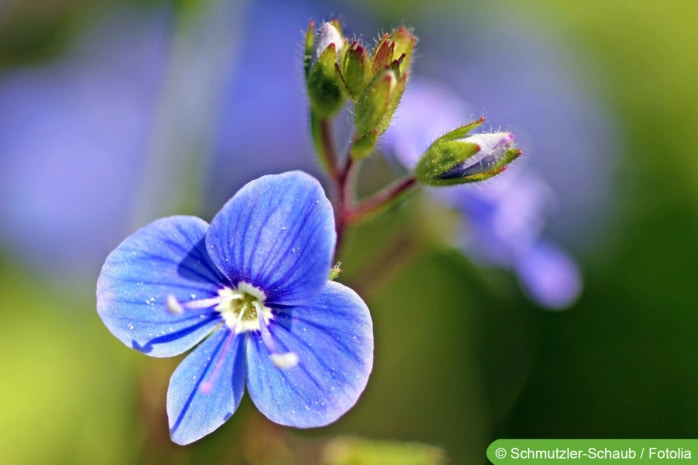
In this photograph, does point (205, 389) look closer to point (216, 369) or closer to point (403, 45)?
point (216, 369)

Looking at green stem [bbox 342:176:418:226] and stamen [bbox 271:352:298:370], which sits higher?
green stem [bbox 342:176:418:226]

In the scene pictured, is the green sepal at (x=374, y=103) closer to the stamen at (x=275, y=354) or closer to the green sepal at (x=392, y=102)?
the green sepal at (x=392, y=102)

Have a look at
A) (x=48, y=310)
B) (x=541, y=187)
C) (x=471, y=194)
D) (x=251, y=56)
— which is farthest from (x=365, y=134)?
(x=251, y=56)

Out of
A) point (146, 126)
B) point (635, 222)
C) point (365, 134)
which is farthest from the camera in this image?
point (146, 126)

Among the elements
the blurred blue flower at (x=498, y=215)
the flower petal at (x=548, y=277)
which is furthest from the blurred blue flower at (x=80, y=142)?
the flower petal at (x=548, y=277)

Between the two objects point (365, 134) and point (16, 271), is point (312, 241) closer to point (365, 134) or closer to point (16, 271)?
point (365, 134)

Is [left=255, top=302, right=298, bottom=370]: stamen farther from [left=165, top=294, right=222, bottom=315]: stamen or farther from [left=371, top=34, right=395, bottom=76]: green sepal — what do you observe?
[left=371, top=34, right=395, bottom=76]: green sepal

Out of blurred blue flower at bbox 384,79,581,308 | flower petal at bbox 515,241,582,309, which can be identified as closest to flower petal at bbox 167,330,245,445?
blurred blue flower at bbox 384,79,581,308
